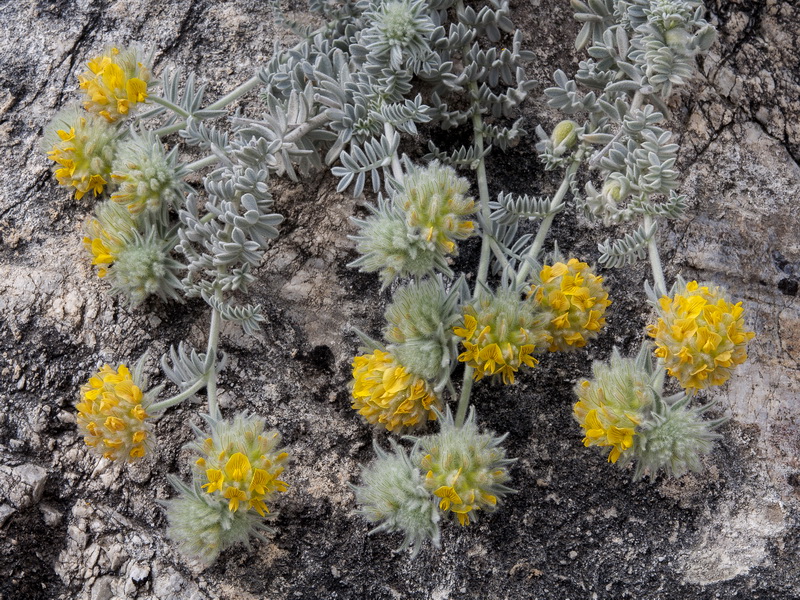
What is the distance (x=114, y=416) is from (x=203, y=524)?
1.39 feet

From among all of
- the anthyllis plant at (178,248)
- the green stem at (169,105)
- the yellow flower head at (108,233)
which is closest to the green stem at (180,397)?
the anthyllis plant at (178,248)

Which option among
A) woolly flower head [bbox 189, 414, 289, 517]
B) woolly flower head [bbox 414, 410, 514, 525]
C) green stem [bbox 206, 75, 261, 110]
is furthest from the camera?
green stem [bbox 206, 75, 261, 110]

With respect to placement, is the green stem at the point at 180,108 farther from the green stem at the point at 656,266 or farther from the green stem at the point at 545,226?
the green stem at the point at 656,266

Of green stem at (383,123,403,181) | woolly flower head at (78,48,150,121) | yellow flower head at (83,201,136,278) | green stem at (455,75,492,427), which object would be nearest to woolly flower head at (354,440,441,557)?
green stem at (455,75,492,427)

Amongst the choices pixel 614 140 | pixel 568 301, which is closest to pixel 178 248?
pixel 568 301

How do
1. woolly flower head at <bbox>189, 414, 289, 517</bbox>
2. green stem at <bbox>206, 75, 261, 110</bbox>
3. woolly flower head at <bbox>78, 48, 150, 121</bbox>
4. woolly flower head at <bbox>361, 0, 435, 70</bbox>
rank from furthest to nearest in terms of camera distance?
Result: green stem at <bbox>206, 75, 261, 110</bbox> < woolly flower head at <bbox>78, 48, 150, 121</bbox> < woolly flower head at <bbox>361, 0, 435, 70</bbox> < woolly flower head at <bbox>189, 414, 289, 517</bbox>

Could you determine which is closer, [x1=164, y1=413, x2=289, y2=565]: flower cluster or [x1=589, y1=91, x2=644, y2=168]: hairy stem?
[x1=164, y1=413, x2=289, y2=565]: flower cluster

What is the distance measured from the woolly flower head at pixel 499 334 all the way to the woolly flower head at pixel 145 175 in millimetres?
1110

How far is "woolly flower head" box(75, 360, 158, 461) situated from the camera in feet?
7.30

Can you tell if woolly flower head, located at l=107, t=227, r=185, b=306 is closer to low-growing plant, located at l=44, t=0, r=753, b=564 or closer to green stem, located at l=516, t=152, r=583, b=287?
low-growing plant, located at l=44, t=0, r=753, b=564

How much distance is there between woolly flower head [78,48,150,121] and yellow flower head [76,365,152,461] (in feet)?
3.12

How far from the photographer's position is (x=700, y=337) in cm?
201

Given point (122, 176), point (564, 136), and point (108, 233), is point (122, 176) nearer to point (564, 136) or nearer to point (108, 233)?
point (108, 233)

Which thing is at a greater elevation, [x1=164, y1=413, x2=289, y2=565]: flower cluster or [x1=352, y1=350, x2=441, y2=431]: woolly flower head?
[x1=352, y1=350, x2=441, y2=431]: woolly flower head
